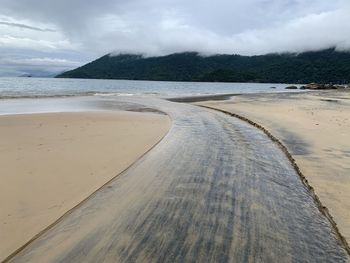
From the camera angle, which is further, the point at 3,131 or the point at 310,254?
the point at 3,131

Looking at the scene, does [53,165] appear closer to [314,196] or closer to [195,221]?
[195,221]

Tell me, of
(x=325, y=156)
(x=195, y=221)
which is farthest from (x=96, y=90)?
(x=195, y=221)

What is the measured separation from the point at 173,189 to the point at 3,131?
7.90 meters

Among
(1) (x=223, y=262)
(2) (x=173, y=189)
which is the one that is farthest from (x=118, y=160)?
(1) (x=223, y=262)

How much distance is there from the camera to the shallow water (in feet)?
12.1

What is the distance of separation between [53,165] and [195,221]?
3.66 meters

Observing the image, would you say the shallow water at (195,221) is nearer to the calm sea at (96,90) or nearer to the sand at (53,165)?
the sand at (53,165)

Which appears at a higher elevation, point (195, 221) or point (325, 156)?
point (195, 221)

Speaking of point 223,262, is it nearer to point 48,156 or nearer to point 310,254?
point 310,254

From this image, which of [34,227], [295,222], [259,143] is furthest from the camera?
[259,143]

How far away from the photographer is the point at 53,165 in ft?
22.9

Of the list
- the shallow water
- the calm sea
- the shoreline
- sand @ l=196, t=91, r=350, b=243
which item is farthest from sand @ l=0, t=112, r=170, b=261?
the calm sea

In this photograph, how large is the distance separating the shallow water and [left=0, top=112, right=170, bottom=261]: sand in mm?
289

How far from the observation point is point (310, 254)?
381 centimetres
